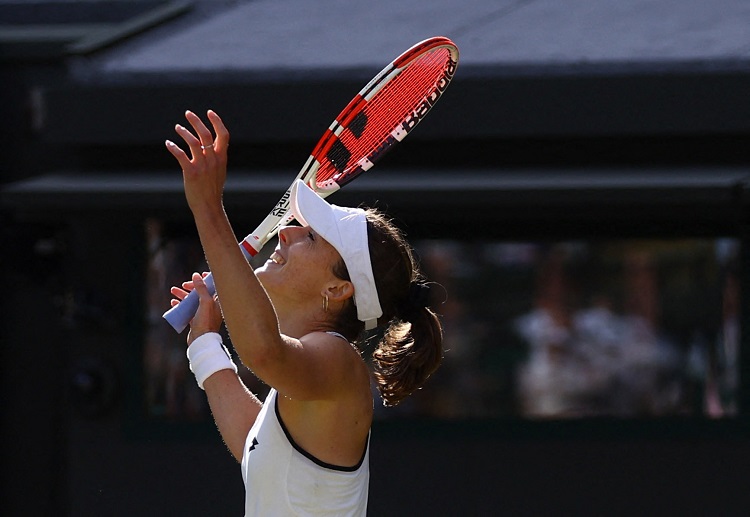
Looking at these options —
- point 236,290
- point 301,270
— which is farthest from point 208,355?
point 236,290

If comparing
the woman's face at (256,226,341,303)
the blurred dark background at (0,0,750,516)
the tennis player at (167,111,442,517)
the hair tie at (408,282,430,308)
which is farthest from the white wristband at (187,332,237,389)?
the blurred dark background at (0,0,750,516)

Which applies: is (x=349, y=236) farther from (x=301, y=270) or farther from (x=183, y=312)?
(x=183, y=312)

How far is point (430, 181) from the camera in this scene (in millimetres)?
5547

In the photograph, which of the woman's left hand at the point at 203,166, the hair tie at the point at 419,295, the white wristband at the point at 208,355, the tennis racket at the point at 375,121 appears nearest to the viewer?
the woman's left hand at the point at 203,166

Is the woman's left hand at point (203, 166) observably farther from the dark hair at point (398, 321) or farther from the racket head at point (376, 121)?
the racket head at point (376, 121)

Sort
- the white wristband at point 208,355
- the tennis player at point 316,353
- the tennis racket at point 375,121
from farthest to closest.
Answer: the tennis racket at point 375,121 < the white wristband at point 208,355 < the tennis player at point 316,353

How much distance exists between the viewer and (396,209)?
552cm

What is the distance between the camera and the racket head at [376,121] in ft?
10.1

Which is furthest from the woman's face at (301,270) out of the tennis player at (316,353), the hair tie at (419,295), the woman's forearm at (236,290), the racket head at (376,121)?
the racket head at (376,121)

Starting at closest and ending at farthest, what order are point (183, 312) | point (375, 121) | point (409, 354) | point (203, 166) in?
point (203, 166) < point (409, 354) < point (183, 312) < point (375, 121)

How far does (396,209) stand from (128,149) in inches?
53.7

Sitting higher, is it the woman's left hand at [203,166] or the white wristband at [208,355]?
the woman's left hand at [203,166]

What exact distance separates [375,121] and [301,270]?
0.67m

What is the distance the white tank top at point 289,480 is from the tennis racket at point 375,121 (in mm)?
694
